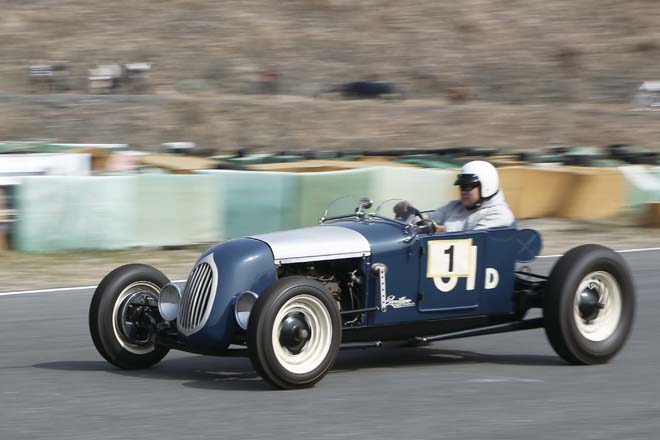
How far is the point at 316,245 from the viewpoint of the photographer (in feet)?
20.5

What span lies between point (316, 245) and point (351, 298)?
0.45 meters

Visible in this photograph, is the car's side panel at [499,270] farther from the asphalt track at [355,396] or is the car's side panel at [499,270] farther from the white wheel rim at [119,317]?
the white wheel rim at [119,317]

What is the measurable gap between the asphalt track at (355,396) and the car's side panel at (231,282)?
0.29 m

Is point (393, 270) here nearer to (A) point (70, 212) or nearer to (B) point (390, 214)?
(B) point (390, 214)

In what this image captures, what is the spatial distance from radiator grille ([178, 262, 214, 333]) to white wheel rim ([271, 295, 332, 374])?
49cm

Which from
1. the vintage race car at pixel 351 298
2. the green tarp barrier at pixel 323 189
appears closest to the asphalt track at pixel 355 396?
the vintage race car at pixel 351 298

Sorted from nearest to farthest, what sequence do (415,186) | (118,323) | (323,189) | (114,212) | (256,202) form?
1. (118,323)
2. (114,212)
3. (256,202)
4. (323,189)
5. (415,186)

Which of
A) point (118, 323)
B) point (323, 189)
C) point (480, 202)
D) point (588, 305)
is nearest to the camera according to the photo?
point (118, 323)

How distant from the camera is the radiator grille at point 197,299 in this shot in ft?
20.0

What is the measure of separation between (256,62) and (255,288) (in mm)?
30336

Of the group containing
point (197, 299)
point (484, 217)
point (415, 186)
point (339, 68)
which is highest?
point (339, 68)

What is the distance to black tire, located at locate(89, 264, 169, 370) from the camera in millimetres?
6570

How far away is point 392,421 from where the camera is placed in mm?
5293

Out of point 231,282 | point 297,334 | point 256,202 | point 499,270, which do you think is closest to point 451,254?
point 499,270
